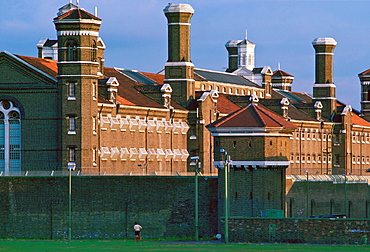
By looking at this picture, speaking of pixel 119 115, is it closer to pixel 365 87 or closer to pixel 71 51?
pixel 71 51

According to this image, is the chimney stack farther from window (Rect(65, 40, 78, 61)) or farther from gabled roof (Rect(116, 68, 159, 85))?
window (Rect(65, 40, 78, 61))

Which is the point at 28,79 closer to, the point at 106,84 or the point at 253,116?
the point at 106,84

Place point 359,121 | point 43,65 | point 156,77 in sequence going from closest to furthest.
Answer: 1. point 43,65
2. point 156,77
3. point 359,121

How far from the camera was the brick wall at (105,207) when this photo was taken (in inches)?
3816

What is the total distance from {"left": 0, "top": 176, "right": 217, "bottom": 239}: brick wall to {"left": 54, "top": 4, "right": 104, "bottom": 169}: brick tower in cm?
741

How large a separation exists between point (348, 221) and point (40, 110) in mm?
35545

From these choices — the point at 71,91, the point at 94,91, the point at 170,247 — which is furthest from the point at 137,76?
the point at 170,247

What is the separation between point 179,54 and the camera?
415 feet

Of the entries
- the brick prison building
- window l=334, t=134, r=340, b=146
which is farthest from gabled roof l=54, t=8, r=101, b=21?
window l=334, t=134, r=340, b=146

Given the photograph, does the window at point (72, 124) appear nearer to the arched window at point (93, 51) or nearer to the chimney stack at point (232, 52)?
the arched window at point (93, 51)

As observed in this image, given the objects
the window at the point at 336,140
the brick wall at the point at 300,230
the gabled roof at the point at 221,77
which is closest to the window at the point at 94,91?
the brick wall at the point at 300,230

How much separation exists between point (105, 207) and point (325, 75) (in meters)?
63.6

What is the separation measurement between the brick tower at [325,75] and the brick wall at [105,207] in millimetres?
61136

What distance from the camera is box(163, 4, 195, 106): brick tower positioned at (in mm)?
124688
